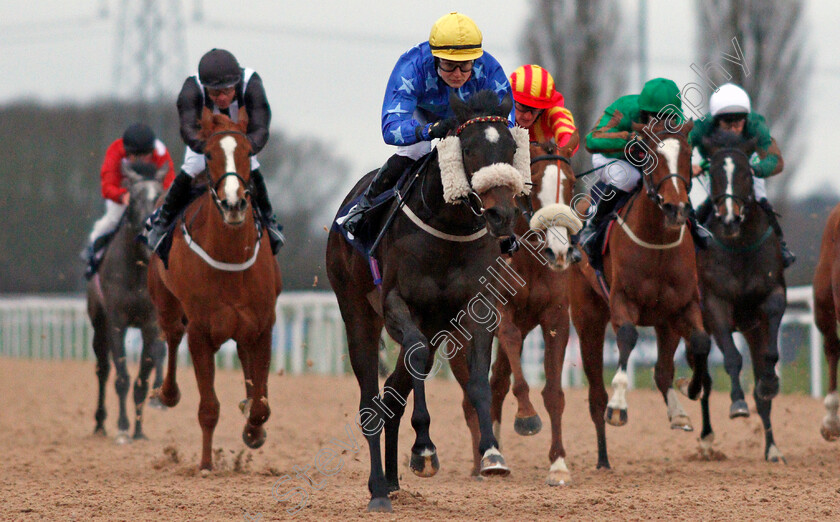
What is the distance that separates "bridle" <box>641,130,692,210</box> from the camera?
663cm

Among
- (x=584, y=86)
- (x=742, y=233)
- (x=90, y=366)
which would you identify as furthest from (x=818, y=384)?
(x=90, y=366)

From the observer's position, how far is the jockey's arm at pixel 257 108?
22.9 feet

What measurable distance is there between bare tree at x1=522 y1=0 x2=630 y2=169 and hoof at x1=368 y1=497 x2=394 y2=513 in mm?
14956

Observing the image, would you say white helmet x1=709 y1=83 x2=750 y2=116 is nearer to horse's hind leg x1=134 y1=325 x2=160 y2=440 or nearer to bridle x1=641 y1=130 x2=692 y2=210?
bridle x1=641 y1=130 x2=692 y2=210

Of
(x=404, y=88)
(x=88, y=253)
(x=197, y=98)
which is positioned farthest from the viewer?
(x=88, y=253)

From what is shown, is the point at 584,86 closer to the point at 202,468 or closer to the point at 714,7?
the point at 714,7

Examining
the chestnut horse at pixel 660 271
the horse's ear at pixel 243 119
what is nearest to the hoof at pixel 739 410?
the chestnut horse at pixel 660 271

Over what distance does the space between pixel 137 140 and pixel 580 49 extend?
12.1 meters

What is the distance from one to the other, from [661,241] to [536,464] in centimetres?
198

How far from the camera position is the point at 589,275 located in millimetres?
7828

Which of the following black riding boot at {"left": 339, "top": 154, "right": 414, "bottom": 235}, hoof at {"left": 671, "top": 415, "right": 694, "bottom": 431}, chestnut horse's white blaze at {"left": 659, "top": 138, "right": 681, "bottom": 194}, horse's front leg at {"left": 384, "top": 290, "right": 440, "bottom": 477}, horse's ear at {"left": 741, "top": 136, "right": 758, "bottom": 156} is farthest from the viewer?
horse's ear at {"left": 741, "top": 136, "right": 758, "bottom": 156}

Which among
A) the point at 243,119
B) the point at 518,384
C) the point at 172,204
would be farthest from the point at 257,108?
the point at 518,384

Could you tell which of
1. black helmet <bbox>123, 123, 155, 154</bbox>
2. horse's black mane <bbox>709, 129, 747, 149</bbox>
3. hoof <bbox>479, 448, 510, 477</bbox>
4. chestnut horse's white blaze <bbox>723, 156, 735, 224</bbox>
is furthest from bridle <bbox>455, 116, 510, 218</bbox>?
Answer: black helmet <bbox>123, 123, 155, 154</bbox>

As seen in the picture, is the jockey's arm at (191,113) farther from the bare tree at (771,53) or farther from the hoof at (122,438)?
the bare tree at (771,53)
